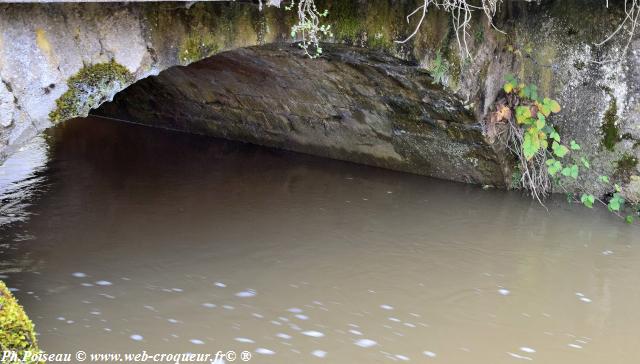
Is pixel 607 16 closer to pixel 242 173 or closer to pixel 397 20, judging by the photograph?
pixel 397 20

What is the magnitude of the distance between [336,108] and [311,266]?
2205 millimetres

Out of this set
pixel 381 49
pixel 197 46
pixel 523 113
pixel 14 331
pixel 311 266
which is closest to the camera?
pixel 14 331

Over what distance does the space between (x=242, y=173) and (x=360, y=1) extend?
2165 millimetres

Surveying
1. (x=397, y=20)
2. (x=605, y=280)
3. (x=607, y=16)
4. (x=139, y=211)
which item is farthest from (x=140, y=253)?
(x=607, y=16)

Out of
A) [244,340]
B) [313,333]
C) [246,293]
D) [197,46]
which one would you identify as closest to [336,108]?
[197,46]

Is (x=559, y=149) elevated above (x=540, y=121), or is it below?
below

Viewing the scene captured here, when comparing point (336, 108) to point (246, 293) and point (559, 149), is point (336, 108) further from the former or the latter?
point (246, 293)

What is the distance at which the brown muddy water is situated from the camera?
3.39 m

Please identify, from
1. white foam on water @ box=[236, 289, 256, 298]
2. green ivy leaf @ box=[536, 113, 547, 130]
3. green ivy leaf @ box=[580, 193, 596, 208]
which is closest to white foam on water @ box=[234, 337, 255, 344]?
white foam on water @ box=[236, 289, 256, 298]

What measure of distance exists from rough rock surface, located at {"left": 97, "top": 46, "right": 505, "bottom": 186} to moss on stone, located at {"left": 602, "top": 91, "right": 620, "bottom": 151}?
808mm

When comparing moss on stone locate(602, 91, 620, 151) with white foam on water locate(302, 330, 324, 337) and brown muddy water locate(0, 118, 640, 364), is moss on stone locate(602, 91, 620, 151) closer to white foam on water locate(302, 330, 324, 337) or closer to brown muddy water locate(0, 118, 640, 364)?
brown muddy water locate(0, 118, 640, 364)

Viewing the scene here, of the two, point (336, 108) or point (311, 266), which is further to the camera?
point (336, 108)

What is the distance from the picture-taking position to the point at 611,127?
5.38 meters

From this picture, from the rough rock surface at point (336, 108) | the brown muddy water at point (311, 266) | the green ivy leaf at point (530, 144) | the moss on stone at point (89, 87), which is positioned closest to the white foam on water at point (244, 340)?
the brown muddy water at point (311, 266)
